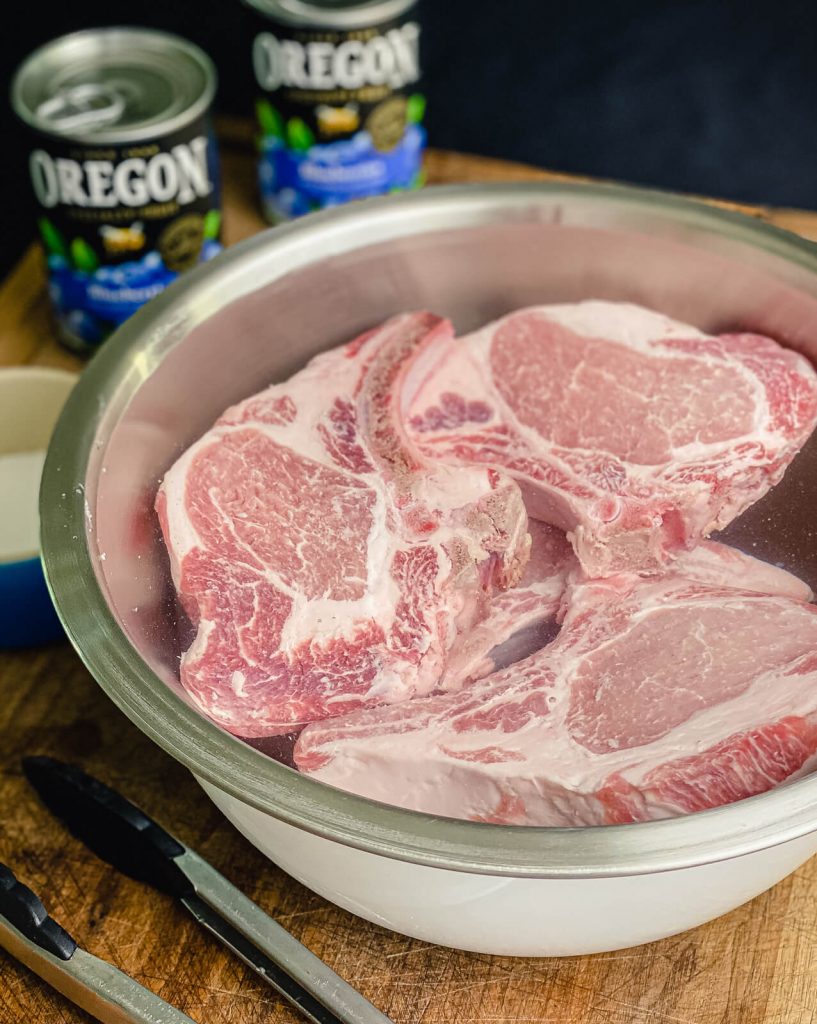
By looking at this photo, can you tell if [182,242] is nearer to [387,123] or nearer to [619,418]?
[387,123]

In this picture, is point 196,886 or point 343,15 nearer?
point 196,886

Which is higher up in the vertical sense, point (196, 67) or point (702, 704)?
point (196, 67)

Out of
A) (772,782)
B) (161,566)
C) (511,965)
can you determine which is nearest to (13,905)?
(161,566)

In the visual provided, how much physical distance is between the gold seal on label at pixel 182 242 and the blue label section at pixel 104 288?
12mm

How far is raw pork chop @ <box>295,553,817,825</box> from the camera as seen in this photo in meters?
0.91

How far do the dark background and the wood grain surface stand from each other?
186cm

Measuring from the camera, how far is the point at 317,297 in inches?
53.1

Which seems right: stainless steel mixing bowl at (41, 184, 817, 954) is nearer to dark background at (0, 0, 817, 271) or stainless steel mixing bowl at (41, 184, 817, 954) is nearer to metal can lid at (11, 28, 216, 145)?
metal can lid at (11, 28, 216, 145)

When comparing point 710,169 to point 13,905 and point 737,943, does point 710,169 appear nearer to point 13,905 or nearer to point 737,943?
point 737,943

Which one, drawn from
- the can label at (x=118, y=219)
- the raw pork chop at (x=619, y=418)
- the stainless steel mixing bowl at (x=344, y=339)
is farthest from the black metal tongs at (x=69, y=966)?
the can label at (x=118, y=219)

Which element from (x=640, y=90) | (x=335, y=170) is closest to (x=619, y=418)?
(x=335, y=170)

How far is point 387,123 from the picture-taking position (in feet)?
5.45

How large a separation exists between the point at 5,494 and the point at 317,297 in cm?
44

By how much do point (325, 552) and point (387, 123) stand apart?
0.81 m
